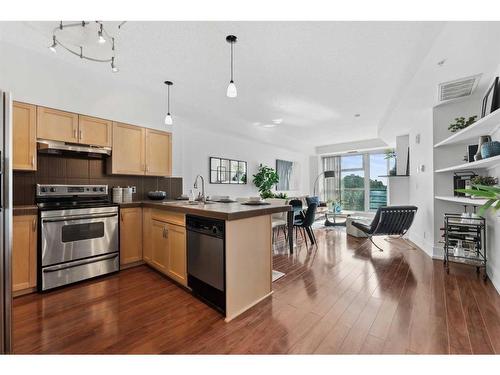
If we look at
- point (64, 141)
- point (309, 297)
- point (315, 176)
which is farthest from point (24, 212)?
point (315, 176)

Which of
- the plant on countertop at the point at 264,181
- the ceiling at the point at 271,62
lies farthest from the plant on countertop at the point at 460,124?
the plant on countertop at the point at 264,181

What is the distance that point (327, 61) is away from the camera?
2768mm

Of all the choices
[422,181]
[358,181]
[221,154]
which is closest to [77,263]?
[221,154]

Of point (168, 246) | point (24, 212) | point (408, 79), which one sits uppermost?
point (408, 79)

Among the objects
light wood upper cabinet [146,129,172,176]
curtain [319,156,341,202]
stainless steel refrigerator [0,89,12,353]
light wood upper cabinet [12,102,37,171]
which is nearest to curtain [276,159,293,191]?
curtain [319,156,341,202]

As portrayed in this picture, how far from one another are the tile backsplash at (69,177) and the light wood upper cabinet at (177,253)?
1.48 meters

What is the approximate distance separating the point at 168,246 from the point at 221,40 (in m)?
2.35

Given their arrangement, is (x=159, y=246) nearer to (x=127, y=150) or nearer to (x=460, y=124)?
(x=127, y=150)

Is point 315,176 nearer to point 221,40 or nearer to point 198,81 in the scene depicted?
→ point 198,81

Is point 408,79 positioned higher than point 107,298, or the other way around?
point 408,79

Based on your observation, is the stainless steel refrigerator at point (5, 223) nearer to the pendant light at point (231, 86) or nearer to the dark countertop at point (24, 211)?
the dark countertop at point (24, 211)

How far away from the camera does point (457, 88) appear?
2.95 meters

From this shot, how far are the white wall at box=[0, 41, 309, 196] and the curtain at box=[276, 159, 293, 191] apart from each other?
2.23 metres
